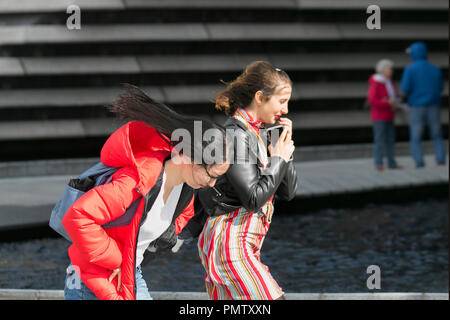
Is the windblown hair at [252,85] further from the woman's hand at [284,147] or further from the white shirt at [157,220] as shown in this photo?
the white shirt at [157,220]

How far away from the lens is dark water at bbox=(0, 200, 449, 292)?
266 inches

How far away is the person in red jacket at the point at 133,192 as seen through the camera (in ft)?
10.9

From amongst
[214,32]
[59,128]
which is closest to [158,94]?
[214,32]

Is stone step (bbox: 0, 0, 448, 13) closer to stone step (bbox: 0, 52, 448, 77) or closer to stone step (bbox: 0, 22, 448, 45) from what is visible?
stone step (bbox: 0, 22, 448, 45)

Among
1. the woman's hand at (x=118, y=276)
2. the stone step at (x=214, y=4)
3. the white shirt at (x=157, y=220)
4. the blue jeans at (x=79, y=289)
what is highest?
the stone step at (x=214, y=4)

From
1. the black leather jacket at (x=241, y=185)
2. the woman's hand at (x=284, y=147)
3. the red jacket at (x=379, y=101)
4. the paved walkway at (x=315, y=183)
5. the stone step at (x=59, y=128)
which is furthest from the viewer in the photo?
the stone step at (x=59, y=128)

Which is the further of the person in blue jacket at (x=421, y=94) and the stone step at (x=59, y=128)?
the stone step at (x=59, y=128)

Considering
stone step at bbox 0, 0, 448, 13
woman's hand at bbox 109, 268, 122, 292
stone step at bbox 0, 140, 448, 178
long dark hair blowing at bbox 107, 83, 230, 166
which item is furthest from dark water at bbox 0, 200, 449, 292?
stone step at bbox 0, 0, 448, 13

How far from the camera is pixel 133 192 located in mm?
3371

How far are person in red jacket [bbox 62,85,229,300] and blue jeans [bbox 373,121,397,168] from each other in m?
8.70

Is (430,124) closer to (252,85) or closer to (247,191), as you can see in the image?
(252,85)

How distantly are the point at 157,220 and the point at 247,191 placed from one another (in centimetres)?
44

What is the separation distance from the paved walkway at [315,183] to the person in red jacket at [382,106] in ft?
0.74

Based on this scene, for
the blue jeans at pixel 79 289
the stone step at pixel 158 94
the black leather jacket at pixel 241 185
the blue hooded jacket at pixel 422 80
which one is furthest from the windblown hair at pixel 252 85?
the blue hooded jacket at pixel 422 80
